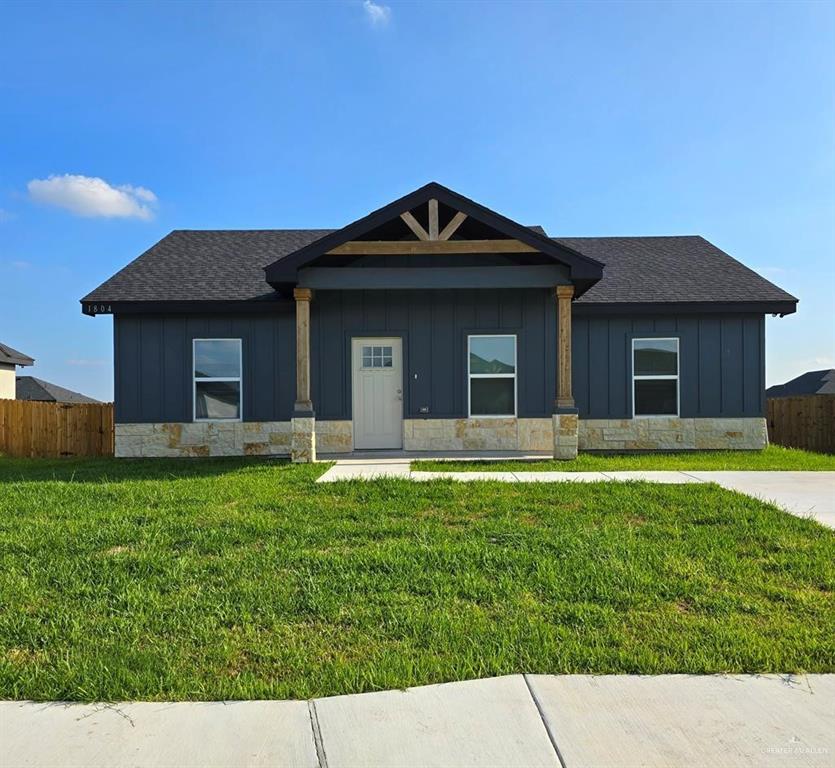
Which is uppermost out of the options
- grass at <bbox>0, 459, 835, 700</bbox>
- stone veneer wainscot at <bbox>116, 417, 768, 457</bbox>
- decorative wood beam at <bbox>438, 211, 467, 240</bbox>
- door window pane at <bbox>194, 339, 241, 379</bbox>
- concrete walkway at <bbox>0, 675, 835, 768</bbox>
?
decorative wood beam at <bbox>438, 211, 467, 240</bbox>

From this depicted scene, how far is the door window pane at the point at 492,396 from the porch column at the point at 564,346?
1.71m

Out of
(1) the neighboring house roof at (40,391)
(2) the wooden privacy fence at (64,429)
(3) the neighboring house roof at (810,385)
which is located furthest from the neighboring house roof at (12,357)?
(3) the neighboring house roof at (810,385)

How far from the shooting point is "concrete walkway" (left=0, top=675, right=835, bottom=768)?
2266mm

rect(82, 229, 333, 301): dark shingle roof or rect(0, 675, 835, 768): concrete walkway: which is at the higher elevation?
rect(82, 229, 333, 301): dark shingle roof

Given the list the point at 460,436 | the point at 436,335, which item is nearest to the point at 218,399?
the point at 436,335

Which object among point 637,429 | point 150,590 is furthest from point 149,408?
point 637,429

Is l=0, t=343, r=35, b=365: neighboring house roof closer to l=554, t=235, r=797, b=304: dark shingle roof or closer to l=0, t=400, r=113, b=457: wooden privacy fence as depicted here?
l=0, t=400, r=113, b=457: wooden privacy fence

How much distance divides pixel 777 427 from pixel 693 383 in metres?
5.66

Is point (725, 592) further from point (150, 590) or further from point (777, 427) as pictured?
point (777, 427)

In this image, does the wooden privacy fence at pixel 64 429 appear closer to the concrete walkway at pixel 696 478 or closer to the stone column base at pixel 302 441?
the stone column base at pixel 302 441

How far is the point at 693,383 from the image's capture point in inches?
485

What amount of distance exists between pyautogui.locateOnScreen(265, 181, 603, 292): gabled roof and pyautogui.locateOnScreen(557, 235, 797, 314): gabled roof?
6.81ft

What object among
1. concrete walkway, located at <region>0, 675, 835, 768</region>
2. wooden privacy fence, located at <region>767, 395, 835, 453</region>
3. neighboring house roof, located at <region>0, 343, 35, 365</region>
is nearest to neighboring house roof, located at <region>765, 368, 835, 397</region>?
wooden privacy fence, located at <region>767, 395, 835, 453</region>

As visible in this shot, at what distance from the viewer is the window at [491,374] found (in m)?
12.0
